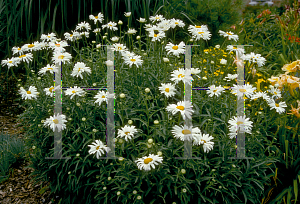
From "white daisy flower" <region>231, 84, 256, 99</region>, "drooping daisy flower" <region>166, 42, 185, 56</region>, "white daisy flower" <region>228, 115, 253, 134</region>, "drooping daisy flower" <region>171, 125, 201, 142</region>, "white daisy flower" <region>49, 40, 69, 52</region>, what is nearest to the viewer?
"drooping daisy flower" <region>171, 125, 201, 142</region>

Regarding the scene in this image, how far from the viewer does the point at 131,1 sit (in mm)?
3859

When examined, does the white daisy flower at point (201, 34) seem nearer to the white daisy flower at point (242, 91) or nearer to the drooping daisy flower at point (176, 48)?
the drooping daisy flower at point (176, 48)

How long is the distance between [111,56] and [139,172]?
1094 millimetres

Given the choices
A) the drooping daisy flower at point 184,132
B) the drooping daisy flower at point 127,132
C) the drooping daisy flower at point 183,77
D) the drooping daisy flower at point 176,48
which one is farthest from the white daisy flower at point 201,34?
the drooping daisy flower at point 127,132

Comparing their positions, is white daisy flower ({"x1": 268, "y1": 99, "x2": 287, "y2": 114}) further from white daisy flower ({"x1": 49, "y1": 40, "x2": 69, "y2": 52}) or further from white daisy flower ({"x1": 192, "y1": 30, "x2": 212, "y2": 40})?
white daisy flower ({"x1": 49, "y1": 40, "x2": 69, "y2": 52})

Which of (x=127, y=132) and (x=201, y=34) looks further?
(x=201, y=34)

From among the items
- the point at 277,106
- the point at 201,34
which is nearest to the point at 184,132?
the point at 277,106

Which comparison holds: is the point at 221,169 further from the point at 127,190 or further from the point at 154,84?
the point at 154,84

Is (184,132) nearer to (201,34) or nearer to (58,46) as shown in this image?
(201,34)

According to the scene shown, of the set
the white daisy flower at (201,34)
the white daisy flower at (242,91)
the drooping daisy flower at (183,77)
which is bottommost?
the white daisy flower at (242,91)

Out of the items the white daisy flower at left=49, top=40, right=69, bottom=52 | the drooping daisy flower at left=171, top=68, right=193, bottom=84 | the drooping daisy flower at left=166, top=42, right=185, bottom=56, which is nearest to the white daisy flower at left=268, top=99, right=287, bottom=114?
the drooping daisy flower at left=171, top=68, right=193, bottom=84

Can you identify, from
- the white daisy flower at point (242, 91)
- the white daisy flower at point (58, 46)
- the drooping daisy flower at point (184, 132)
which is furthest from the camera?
the white daisy flower at point (58, 46)

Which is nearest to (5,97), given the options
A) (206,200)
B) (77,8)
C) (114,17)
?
(77,8)

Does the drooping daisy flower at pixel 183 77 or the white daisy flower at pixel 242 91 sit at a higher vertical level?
the drooping daisy flower at pixel 183 77
